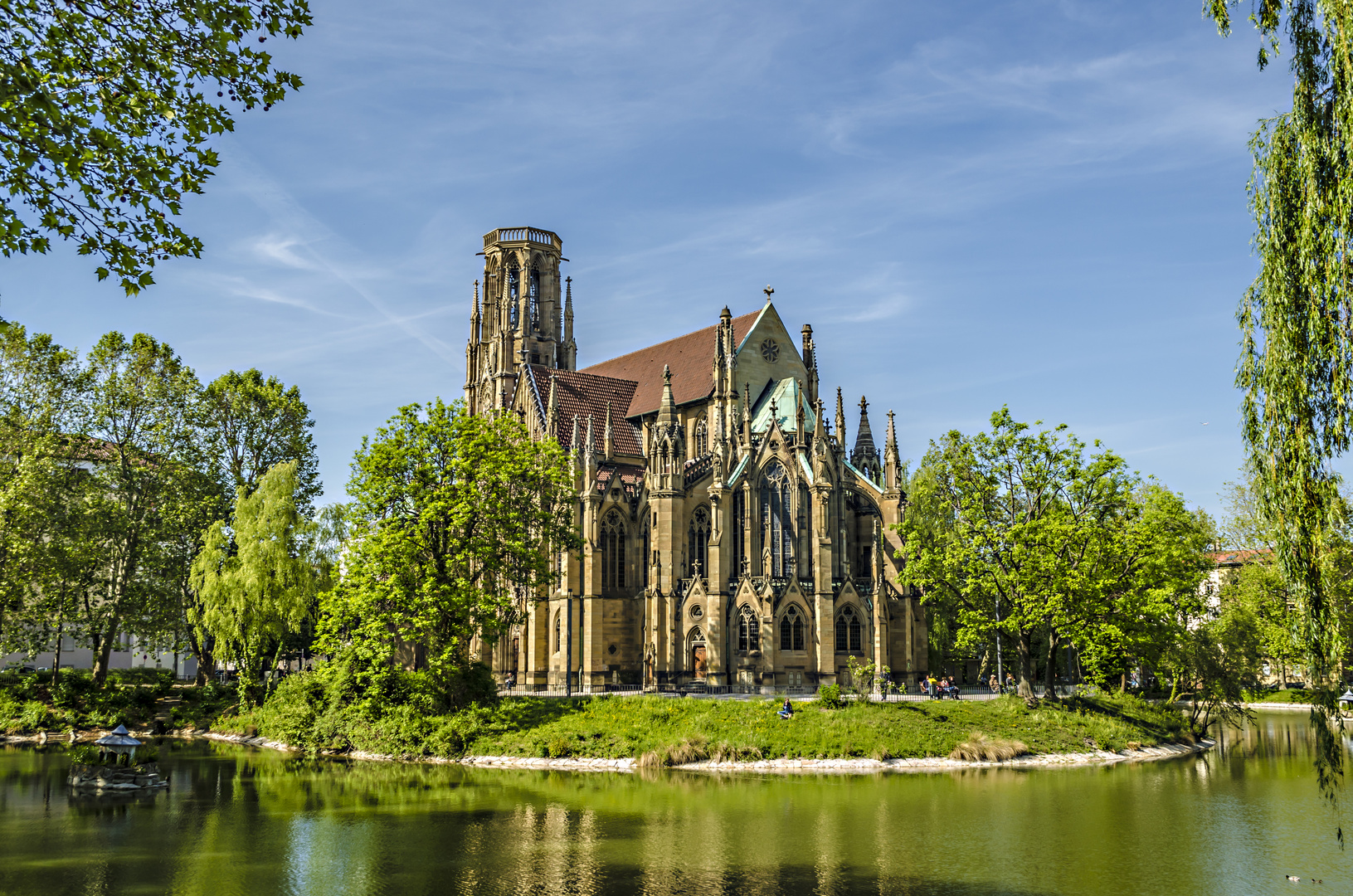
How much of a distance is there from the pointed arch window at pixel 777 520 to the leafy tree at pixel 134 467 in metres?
31.4

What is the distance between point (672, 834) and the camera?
25.9m

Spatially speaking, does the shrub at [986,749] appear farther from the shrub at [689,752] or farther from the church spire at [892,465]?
the church spire at [892,465]

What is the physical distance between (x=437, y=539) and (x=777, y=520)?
19872 mm

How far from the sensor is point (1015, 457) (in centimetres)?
4409

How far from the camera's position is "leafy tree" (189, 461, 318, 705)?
4900cm

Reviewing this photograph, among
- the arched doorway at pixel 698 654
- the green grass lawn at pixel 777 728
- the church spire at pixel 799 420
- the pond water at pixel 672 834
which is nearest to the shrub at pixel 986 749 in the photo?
the green grass lawn at pixel 777 728

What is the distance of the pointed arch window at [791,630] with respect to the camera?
2143 inches

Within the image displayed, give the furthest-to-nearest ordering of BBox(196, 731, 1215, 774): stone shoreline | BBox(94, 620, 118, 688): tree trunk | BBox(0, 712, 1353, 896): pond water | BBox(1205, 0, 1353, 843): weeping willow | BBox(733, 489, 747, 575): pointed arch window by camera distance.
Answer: BBox(733, 489, 747, 575): pointed arch window
BBox(94, 620, 118, 688): tree trunk
BBox(196, 731, 1215, 774): stone shoreline
BBox(0, 712, 1353, 896): pond water
BBox(1205, 0, 1353, 843): weeping willow

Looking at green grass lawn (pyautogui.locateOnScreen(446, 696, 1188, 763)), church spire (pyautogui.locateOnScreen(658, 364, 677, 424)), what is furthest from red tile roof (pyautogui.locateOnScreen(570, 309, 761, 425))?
green grass lawn (pyautogui.locateOnScreen(446, 696, 1188, 763))

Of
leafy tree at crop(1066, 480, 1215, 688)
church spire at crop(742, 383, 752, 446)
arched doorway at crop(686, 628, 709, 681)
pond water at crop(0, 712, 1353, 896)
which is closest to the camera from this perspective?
pond water at crop(0, 712, 1353, 896)

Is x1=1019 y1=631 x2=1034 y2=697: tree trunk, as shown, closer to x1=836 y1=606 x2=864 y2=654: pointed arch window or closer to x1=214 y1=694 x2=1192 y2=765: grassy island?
x1=214 y1=694 x2=1192 y2=765: grassy island

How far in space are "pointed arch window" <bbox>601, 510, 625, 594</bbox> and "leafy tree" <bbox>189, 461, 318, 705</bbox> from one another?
628 inches

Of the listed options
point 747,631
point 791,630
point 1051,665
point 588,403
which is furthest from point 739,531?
point 1051,665

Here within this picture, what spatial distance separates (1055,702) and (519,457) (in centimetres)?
2533
